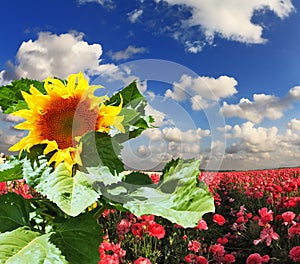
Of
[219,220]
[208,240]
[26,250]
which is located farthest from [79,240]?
[208,240]

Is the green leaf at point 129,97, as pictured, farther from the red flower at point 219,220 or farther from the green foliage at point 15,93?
the red flower at point 219,220

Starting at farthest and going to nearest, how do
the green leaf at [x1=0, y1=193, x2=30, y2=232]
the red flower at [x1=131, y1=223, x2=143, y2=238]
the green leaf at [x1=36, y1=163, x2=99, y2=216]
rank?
the red flower at [x1=131, y1=223, x2=143, y2=238] → the green leaf at [x1=0, y1=193, x2=30, y2=232] → the green leaf at [x1=36, y1=163, x2=99, y2=216]

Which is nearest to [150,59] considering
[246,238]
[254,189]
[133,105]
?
[133,105]

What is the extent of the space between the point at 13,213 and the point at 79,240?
0.23m

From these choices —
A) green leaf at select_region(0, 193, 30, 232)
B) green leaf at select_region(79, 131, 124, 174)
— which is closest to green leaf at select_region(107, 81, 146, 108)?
green leaf at select_region(79, 131, 124, 174)

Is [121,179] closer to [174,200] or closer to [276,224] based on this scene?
[174,200]

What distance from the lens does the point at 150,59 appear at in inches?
40.4

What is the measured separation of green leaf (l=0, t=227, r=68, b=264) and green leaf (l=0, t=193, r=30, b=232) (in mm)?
65

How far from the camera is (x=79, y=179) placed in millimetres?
991

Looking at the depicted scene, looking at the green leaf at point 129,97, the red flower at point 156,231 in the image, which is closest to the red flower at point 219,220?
the red flower at point 156,231

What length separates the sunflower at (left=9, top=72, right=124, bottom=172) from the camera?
104 centimetres

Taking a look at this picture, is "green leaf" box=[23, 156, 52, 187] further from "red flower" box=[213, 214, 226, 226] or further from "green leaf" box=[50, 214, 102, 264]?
"red flower" box=[213, 214, 226, 226]

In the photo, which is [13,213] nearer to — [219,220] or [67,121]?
[67,121]

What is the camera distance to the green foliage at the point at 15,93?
1.17m
